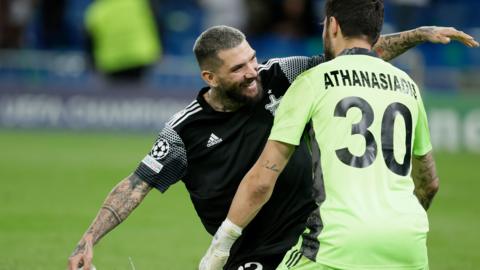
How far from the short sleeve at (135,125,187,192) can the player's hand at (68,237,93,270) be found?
0.62 meters

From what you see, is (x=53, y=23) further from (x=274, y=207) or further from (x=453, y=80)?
(x=274, y=207)

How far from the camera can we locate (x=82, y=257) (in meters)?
5.93

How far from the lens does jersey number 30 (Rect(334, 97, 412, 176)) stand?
5.04 metres

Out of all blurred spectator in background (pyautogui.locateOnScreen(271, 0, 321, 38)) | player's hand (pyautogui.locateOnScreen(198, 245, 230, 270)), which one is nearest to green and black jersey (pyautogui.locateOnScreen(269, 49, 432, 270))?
player's hand (pyautogui.locateOnScreen(198, 245, 230, 270))

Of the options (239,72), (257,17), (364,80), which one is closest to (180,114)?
(239,72)

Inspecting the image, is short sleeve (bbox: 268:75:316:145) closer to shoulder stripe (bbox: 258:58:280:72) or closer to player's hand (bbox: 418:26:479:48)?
player's hand (bbox: 418:26:479:48)

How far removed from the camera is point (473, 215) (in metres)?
11.9

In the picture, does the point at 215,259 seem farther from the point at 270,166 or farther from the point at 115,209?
the point at 115,209

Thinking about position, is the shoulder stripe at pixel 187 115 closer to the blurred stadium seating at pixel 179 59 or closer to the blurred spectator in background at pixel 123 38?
the blurred stadium seating at pixel 179 59

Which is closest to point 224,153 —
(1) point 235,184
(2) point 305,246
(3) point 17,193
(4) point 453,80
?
(1) point 235,184

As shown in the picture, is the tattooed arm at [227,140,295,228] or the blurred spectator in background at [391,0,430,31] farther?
the blurred spectator in background at [391,0,430,31]

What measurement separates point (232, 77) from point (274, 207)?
906 mm

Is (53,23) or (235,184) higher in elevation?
(235,184)

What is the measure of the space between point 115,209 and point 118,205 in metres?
0.03
